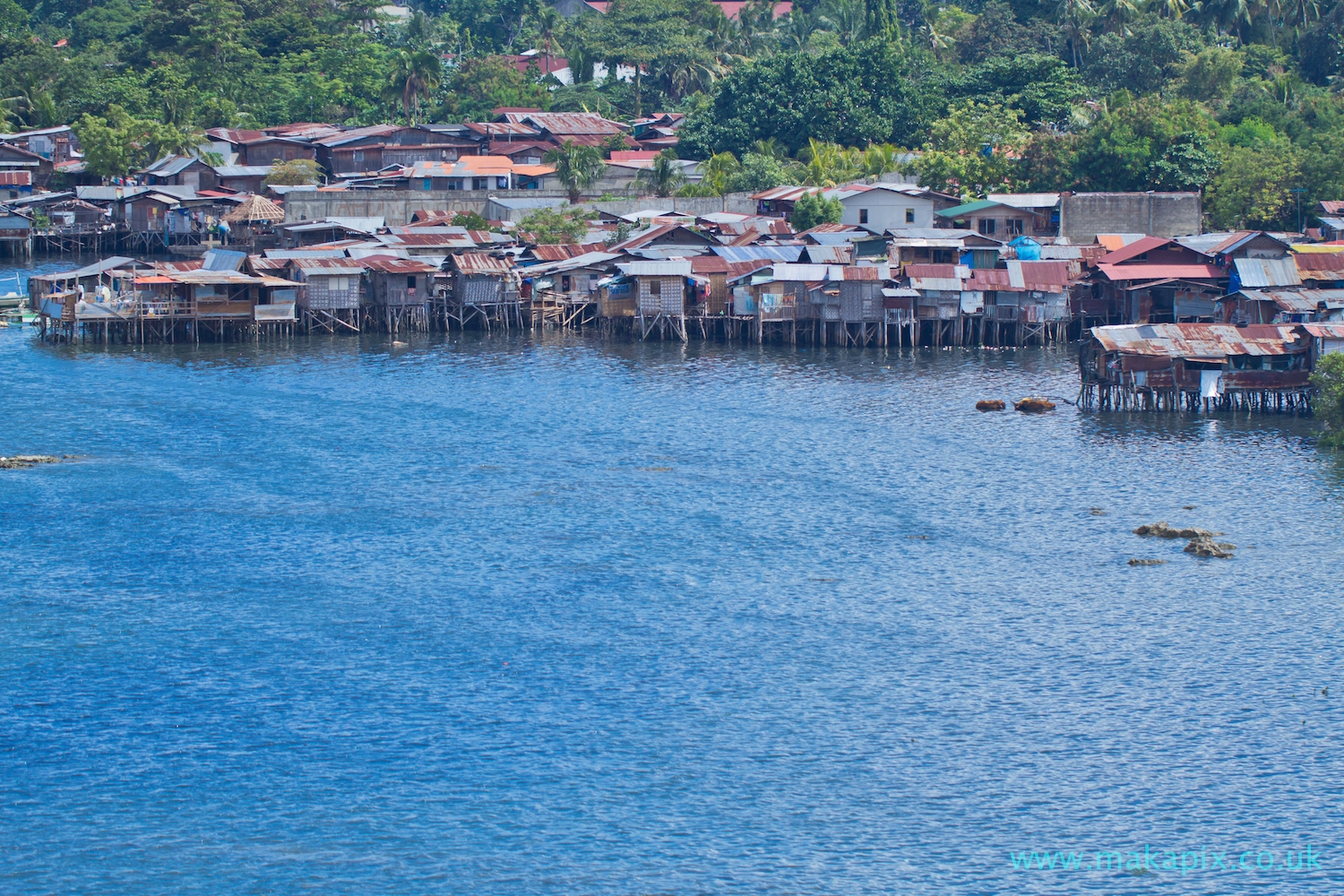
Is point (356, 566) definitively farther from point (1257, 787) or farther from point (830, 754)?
point (1257, 787)

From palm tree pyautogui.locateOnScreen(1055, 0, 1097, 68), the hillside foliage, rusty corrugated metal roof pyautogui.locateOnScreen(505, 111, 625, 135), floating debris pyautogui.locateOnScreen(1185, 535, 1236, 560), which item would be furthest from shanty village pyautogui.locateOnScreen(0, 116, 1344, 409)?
palm tree pyautogui.locateOnScreen(1055, 0, 1097, 68)

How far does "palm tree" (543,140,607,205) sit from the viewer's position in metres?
74.9

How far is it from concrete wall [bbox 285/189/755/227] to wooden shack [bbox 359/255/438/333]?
384 inches

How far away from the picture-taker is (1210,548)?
32500 millimetres

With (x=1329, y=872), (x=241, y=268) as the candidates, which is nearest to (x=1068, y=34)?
(x=241, y=268)

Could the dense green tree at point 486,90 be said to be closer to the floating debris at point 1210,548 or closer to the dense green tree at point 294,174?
the dense green tree at point 294,174

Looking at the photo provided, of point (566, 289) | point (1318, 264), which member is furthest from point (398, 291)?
point (1318, 264)

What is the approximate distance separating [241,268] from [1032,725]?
42.6 metres

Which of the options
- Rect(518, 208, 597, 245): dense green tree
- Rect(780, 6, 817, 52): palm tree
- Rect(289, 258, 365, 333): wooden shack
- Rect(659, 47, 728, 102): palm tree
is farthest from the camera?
Rect(780, 6, 817, 52): palm tree

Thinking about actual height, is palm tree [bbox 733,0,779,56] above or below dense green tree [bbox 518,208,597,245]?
above

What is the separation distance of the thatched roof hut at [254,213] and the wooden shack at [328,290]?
1341cm

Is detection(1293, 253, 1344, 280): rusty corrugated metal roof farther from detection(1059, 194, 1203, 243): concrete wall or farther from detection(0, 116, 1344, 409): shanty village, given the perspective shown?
detection(1059, 194, 1203, 243): concrete wall

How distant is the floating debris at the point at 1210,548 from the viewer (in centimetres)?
3238

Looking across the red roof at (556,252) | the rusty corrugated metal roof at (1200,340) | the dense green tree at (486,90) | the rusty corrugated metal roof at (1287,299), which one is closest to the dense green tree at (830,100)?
the red roof at (556,252)
